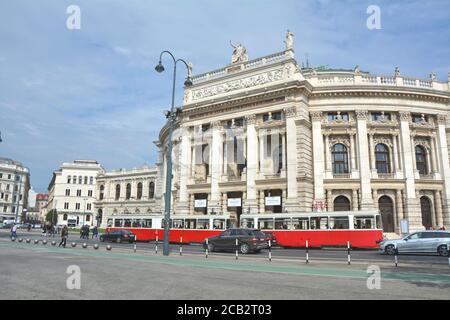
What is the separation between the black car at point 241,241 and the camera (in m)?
21.9

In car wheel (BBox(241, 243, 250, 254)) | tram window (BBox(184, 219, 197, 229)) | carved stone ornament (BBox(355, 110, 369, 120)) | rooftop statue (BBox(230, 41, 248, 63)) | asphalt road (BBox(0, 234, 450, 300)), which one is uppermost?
rooftop statue (BBox(230, 41, 248, 63))

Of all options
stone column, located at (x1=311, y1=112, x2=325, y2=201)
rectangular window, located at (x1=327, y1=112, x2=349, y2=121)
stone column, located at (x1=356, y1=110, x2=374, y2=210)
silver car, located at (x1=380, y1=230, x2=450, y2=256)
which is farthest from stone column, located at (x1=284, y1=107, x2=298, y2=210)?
silver car, located at (x1=380, y1=230, x2=450, y2=256)

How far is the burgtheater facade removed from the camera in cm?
3684

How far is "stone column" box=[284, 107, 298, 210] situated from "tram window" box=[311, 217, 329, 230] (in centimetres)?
738

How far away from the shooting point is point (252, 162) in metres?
39.8

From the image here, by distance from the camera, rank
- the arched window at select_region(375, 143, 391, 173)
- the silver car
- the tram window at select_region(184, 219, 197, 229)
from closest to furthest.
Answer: the silver car, the tram window at select_region(184, 219, 197, 229), the arched window at select_region(375, 143, 391, 173)

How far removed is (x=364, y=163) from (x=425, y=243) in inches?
662

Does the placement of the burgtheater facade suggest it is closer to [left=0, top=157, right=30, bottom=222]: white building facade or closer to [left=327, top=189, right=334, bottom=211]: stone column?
[left=327, top=189, right=334, bottom=211]: stone column

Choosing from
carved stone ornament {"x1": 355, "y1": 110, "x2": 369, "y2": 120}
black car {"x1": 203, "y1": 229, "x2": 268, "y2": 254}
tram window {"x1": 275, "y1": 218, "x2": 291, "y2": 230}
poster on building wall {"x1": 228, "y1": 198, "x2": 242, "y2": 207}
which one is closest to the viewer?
black car {"x1": 203, "y1": 229, "x2": 268, "y2": 254}

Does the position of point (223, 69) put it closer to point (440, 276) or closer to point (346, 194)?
point (346, 194)

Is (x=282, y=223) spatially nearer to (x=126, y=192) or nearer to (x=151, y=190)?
(x=151, y=190)

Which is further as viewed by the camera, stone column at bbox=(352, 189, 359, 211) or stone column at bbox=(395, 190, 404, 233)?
stone column at bbox=(352, 189, 359, 211)

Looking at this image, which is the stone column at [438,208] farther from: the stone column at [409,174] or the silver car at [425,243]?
the silver car at [425,243]
